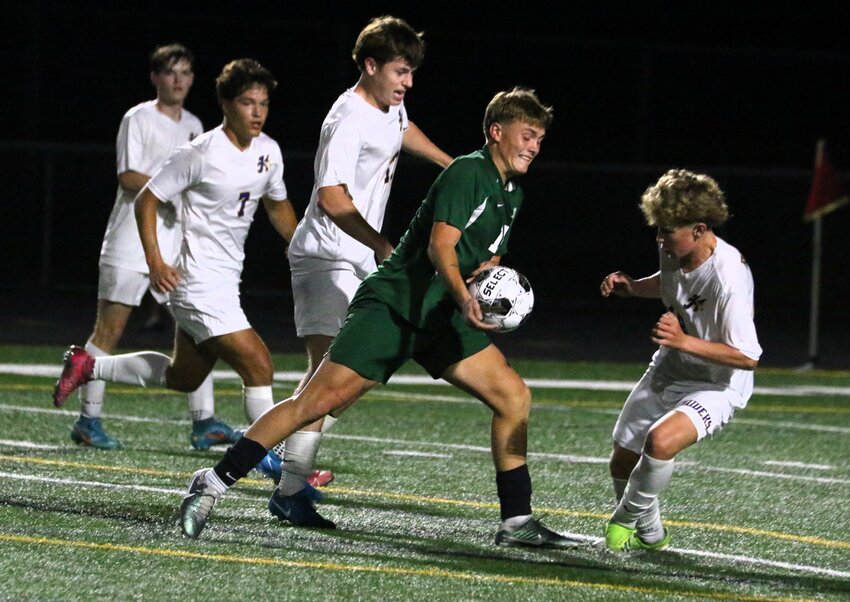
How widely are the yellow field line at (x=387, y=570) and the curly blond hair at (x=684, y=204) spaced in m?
1.43

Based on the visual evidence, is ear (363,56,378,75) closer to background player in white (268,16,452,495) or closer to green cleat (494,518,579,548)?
background player in white (268,16,452,495)

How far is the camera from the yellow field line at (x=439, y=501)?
686cm

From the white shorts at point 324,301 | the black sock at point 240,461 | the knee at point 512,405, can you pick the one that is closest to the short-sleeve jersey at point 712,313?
the knee at point 512,405

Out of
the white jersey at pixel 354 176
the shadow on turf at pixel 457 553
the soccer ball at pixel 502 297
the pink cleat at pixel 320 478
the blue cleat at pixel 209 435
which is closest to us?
the shadow on turf at pixel 457 553

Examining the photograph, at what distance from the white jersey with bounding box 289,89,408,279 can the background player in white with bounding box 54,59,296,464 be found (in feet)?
2.36

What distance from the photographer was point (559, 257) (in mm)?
21906

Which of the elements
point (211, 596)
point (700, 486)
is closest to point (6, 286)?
point (700, 486)

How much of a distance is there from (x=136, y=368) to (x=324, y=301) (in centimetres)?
184

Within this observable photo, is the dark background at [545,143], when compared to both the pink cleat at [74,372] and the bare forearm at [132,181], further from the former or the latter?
the pink cleat at [74,372]

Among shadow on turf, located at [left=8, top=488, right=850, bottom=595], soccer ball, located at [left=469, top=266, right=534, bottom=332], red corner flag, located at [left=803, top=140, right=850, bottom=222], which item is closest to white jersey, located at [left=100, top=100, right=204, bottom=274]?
shadow on turf, located at [left=8, top=488, right=850, bottom=595]

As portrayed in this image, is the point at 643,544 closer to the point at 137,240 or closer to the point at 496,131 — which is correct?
the point at 496,131

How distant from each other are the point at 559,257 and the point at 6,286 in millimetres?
7012

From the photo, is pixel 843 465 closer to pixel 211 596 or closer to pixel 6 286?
pixel 211 596

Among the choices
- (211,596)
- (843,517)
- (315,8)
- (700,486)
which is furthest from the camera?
(315,8)
